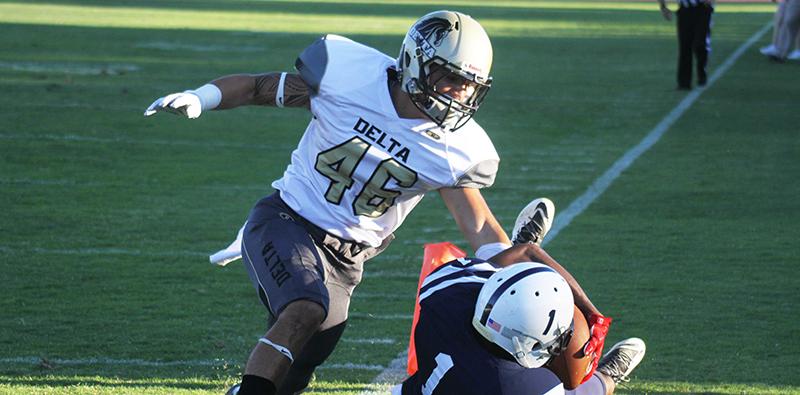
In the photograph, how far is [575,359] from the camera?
4273 millimetres

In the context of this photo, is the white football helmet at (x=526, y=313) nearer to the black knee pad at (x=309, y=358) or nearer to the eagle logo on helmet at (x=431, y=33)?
the black knee pad at (x=309, y=358)

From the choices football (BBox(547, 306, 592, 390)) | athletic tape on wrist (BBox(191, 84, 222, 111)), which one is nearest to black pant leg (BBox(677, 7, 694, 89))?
football (BBox(547, 306, 592, 390))

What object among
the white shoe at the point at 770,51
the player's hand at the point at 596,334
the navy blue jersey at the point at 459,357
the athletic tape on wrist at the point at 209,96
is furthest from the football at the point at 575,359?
the white shoe at the point at 770,51

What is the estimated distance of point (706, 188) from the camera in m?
9.57

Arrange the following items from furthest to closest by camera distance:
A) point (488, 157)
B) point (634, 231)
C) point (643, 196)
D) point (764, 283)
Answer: point (643, 196), point (634, 231), point (764, 283), point (488, 157)

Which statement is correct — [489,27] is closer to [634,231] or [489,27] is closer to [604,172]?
[604,172]

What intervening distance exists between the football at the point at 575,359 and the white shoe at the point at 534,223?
0.67 metres

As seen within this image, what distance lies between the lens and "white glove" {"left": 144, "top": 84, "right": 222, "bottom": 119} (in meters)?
4.11

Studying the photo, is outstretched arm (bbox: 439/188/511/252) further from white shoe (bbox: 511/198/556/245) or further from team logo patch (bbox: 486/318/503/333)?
team logo patch (bbox: 486/318/503/333)

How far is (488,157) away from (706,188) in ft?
17.9

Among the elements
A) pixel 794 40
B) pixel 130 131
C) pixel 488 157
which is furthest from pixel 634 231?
pixel 794 40

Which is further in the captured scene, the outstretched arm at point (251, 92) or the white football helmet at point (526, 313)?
the outstretched arm at point (251, 92)

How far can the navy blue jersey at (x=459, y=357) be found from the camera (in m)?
3.61

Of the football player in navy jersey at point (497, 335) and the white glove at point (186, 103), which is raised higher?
the white glove at point (186, 103)
